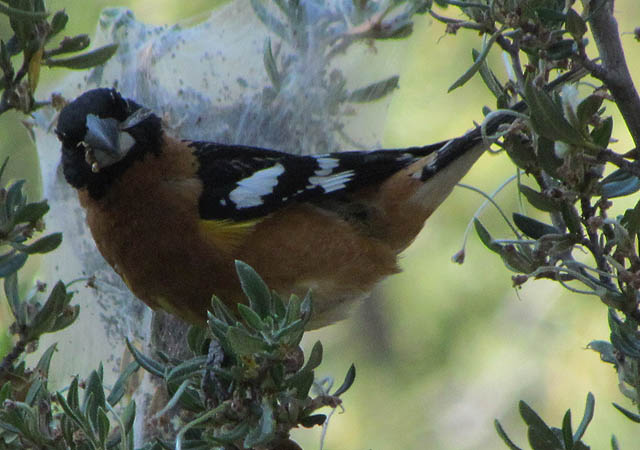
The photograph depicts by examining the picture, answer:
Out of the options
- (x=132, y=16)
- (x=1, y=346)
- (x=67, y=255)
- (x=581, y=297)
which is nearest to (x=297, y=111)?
(x=132, y=16)

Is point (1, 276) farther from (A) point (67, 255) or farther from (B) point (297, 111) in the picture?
(B) point (297, 111)

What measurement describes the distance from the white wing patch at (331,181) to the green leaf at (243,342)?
1.14 meters

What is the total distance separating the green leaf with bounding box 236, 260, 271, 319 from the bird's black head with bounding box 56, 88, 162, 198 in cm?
89

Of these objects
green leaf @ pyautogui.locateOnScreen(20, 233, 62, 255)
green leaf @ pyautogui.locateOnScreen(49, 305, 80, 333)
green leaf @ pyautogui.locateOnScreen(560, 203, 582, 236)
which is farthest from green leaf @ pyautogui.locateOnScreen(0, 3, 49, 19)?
green leaf @ pyautogui.locateOnScreen(560, 203, 582, 236)

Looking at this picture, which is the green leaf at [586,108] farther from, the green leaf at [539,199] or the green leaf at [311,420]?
the green leaf at [311,420]

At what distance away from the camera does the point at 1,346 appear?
7.43 ft

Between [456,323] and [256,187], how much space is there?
155cm

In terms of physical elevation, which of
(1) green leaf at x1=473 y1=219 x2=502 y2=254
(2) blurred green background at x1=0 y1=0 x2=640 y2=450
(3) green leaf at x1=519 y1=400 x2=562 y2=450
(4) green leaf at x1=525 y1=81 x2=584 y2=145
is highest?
(4) green leaf at x1=525 y1=81 x2=584 y2=145

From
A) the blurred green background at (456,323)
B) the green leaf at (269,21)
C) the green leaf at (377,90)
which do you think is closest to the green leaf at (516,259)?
the green leaf at (377,90)

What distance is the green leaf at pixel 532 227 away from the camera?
62.6 inches

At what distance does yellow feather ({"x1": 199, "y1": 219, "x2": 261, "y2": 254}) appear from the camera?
2.34 metres

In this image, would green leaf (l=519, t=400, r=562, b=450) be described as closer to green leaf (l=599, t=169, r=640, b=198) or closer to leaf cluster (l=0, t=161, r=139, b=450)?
green leaf (l=599, t=169, r=640, b=198)

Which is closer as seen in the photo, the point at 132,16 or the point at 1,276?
the point at 1,276

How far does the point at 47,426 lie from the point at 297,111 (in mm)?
1624
